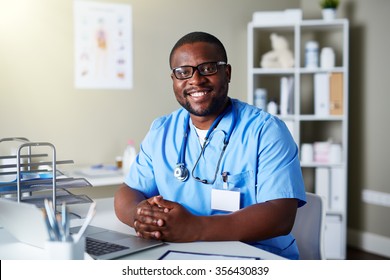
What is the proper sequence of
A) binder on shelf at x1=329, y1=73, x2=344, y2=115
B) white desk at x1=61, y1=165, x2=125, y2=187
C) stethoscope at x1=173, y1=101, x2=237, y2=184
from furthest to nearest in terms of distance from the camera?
binder on shelf at x1=329, y1=73, x2=344, y2=115 < white desk at x1=61, y1=165, x2=125, y2=187 < stethoscope at x1=173, y1=101, x2=237, y2=184

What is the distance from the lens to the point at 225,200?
1.30m

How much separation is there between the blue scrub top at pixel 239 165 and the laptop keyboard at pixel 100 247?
334 mm

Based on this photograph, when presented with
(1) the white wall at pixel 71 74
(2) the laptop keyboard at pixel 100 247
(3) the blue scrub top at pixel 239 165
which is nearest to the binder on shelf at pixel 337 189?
(1) the white wall at pixel 71 74

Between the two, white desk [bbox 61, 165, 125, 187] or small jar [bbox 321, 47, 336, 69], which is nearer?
white desk [bbox 61, 165, 125, 187]

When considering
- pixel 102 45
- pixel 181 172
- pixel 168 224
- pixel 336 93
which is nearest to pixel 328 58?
pixel 336 93

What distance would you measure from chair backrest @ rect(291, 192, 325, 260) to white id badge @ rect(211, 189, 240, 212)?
0.80 ft

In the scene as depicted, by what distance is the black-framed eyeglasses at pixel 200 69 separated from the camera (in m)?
1.37

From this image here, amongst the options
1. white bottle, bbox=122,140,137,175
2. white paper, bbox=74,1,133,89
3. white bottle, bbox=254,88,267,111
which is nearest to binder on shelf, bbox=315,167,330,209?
white bottle, bbox=254,88,267,111

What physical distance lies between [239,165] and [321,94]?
1828 mm

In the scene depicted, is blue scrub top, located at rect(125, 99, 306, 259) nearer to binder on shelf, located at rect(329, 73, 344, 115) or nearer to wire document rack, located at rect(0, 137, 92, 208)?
wire document rack, located at rect(0, 137, 92, 208)

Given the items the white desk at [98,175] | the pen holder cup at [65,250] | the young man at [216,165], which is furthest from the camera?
the white desk at [98,175]

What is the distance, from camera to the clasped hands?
3.62 ft

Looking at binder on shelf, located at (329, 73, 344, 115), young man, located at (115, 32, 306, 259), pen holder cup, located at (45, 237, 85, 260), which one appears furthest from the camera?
binder on shelf, located at (329, 73, 344, 115)

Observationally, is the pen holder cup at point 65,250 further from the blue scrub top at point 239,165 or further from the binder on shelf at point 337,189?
the binder on shelf at point 337,189
